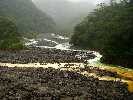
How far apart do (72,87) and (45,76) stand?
22.8 feet

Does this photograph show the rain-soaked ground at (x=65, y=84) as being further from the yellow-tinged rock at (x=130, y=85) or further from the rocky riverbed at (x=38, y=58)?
the rocky riverbed at (x=38, y=58)

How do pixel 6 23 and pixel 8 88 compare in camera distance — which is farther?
pixel 6 23

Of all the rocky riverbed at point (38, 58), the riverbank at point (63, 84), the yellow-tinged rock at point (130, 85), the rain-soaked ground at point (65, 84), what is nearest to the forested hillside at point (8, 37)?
the rocky riverbed at point (38, 58)

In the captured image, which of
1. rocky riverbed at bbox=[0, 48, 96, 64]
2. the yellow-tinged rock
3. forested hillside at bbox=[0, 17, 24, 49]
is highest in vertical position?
forested hillside at bbox=[0, 17, 24, 49]

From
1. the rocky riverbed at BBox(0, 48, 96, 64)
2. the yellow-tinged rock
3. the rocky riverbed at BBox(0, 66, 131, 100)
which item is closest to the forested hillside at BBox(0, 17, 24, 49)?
the rocky riverbed at BBox(0, 48, 96, 64)

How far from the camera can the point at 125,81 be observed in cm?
4528

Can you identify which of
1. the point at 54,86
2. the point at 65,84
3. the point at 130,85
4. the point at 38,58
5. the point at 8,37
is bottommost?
the point at 130,85

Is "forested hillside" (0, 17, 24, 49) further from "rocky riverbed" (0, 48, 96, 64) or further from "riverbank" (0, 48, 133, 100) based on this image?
"riverbank" (0, 48, 133, 100)

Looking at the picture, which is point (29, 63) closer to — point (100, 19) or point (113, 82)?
point (113, 82)

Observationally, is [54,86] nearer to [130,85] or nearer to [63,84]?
[63,84]

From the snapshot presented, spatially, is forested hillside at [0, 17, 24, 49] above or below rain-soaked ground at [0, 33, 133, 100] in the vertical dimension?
above

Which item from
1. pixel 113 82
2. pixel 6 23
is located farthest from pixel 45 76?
pixel 6 23

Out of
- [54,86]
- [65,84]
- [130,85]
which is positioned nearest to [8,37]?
[65,84]

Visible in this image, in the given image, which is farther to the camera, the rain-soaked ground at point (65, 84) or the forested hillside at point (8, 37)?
the forested hillside at point (8, 37)
